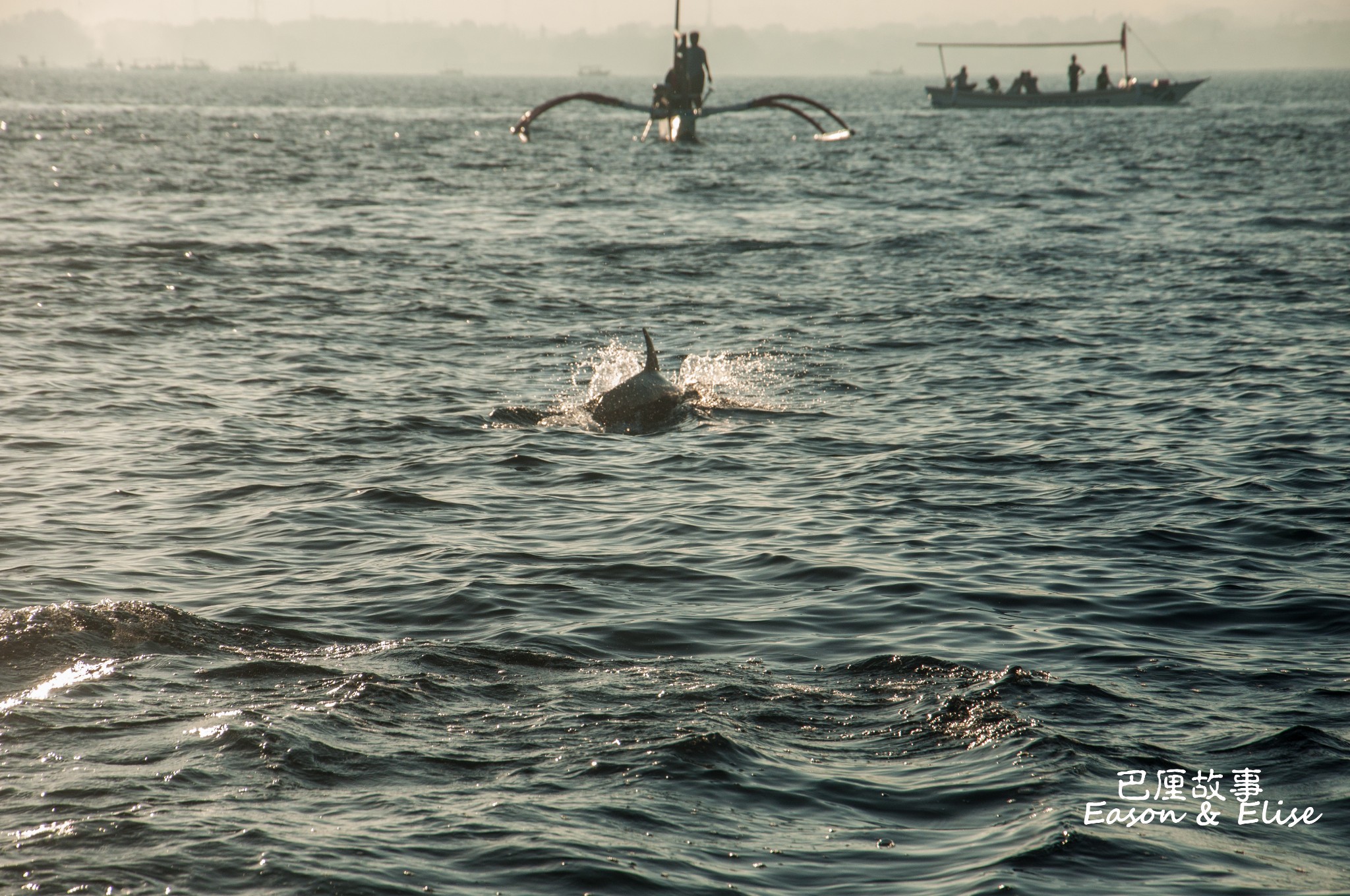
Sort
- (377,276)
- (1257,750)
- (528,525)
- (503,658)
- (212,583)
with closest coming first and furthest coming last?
1. (1257,750)
2. (503,658)
3. (212,583)
4. (528,525)
5. (377,276)

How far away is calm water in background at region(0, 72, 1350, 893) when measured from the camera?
6.43 metres

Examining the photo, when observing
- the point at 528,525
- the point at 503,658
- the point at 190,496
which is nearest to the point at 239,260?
the point at 190,496

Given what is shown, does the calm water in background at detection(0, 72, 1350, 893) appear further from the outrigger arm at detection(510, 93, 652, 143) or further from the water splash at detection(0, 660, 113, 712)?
the outrigger arm at detection(510, 93, 652, 143)

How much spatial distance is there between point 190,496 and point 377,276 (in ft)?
47.6

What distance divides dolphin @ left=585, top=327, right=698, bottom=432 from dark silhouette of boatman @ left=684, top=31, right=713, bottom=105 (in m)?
12.3

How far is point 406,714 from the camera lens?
768cm

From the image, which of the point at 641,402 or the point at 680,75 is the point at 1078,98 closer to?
the point at 680,75

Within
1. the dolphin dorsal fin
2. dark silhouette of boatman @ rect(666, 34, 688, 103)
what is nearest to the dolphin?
the dolphin dorsal fin

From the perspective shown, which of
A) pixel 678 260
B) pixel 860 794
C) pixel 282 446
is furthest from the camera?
pixel 678 260

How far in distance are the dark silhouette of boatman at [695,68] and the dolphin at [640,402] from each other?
12.3m

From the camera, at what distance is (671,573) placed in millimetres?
10594

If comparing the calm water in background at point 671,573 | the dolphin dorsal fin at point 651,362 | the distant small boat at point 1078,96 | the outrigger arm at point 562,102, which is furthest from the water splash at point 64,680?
the distant small boat at point 1078,96

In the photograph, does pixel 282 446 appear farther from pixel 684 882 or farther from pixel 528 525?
Result: pixel 684 882

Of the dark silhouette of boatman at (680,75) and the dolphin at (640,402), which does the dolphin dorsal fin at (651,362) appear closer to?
the dolphin at (640,402)
